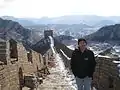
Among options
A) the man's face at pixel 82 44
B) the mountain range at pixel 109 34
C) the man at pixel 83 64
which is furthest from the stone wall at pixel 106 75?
the mountain range at pixel 109 34

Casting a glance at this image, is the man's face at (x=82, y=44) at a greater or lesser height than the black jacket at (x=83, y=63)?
greater

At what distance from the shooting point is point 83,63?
9133 mm

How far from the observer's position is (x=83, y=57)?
9.11 meters

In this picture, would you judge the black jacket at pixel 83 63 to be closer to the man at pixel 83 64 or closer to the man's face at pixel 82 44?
the man at pixel 83 64

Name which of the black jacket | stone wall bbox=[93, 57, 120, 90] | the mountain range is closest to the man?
the black jacket

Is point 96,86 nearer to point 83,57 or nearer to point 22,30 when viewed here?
point 83,57

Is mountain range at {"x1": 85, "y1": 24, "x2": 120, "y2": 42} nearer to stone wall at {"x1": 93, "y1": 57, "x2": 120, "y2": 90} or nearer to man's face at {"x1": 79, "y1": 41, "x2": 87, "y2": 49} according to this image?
stone wall at {"x1": 93, "y1": 57, "x2": 120, "y2": 90}

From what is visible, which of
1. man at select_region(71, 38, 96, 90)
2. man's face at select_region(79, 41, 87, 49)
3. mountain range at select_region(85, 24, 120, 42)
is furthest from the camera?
mountain range at select_region(85, 24, 120, 42)

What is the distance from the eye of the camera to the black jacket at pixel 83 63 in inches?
359

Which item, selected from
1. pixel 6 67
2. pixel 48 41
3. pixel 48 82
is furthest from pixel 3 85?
pixel 48 41

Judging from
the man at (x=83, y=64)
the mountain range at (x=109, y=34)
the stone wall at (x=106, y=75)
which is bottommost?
Answer: the mountain range at (x=109, y=34)

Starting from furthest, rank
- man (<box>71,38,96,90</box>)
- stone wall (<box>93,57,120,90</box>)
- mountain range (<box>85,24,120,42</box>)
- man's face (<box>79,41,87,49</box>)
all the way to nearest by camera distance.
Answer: mountain range (<box>85,24,120,42</box>), stone wall (<box>93,57,120,90</box>), man (<box>71,38,96,90</box>), man's face (<box>79,41,87,49</box>)

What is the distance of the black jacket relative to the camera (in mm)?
9109

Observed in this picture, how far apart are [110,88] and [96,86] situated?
6.25 feet
